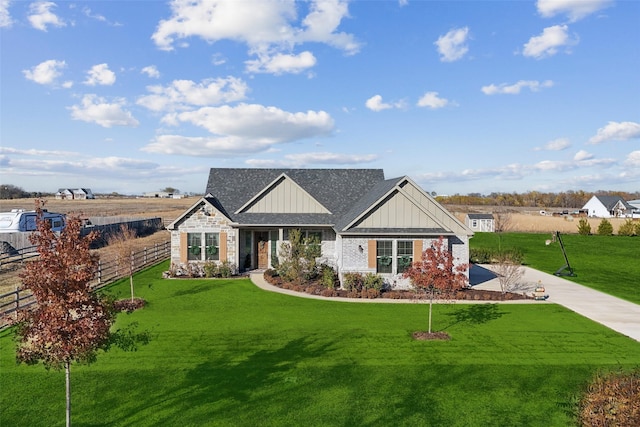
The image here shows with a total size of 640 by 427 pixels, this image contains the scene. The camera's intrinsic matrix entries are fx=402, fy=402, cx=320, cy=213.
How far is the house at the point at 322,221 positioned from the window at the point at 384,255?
0.18 feet

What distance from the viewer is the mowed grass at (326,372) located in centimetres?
898

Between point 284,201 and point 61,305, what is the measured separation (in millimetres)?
19597

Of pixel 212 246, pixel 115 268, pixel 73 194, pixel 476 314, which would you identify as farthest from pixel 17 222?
pixel 73 194

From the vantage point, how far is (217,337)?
1385 centimetres

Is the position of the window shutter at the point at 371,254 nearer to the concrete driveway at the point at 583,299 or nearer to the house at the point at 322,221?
the house at the point at 322,221

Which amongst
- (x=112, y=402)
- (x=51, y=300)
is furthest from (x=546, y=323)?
(x=51, y=300)

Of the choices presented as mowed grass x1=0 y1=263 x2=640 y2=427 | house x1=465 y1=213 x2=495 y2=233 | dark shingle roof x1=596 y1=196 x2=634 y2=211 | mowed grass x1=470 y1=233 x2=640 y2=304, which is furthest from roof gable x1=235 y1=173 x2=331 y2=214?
dark shingle roof x1=596 y1=196 x2=634 y2=211

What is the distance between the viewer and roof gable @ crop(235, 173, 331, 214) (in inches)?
1061

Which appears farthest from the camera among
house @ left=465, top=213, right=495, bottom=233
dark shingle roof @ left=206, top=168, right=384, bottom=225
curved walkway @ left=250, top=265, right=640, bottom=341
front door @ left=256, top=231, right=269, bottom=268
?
house @ left=465, top=213, right=495, bottom=233

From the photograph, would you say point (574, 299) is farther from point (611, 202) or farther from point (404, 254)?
point (611, 202)

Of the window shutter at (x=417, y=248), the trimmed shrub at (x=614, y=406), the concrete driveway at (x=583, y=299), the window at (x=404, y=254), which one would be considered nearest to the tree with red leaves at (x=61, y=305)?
the trimmed shrub at (x=614, y=406)

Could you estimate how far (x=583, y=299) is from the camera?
2044 cm

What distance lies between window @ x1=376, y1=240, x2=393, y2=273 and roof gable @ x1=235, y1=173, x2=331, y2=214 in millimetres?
6443

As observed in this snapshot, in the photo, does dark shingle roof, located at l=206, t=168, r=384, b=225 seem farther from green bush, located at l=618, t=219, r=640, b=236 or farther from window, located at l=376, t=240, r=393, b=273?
green bush, located at l=618, t=219, r=640, b=236
